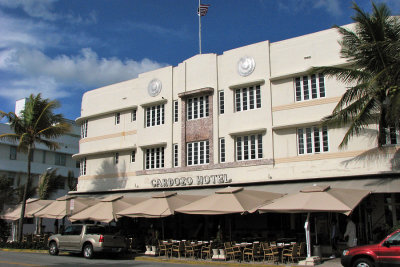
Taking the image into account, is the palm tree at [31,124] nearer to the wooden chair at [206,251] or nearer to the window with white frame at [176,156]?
the window with white frame at [176,156]

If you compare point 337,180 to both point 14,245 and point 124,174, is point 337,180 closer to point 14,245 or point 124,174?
point 124,174

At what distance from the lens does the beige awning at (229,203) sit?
17984 mm

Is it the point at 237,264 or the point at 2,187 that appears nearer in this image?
the point at 237,264

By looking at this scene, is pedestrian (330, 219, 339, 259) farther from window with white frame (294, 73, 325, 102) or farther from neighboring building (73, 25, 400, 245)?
window with white frame (294, 73, 325, 102)

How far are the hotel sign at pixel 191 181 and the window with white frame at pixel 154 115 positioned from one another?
3.76 meters

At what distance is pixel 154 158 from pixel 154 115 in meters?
2.82

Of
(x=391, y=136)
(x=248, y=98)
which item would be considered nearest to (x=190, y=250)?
(x=248, y=98)

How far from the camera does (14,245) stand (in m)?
25.4

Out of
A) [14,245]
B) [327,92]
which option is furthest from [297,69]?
[14,245]

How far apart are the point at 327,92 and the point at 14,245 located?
19.7m

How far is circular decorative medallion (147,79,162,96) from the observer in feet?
91.2

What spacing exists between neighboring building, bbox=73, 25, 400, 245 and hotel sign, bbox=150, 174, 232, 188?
6 centimetres

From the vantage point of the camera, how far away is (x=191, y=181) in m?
24.8

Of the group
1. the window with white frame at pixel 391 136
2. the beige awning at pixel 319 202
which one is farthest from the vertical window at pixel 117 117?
the window with white frame at pixel 391 136
